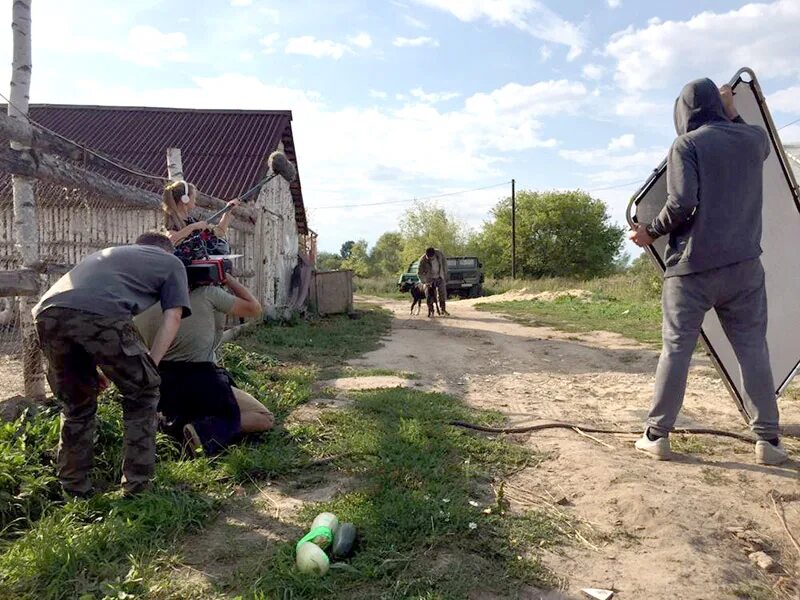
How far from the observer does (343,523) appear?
2518mm

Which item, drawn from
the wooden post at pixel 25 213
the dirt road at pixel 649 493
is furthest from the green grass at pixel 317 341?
the wooden post at pixel 25 213

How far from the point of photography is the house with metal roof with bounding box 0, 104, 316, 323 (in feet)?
18.6

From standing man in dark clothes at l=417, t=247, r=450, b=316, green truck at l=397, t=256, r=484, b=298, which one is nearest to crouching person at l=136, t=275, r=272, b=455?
standing man in dark clothes at l=417, t=247, r=450, b=316

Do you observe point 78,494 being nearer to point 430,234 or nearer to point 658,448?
point 658,448

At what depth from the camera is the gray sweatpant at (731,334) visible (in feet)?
10.8

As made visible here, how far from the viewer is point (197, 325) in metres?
3.67

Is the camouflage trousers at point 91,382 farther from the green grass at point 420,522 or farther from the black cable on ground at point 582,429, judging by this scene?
the black cable on ground at point 582,429

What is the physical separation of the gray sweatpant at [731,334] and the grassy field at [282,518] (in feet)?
2.87

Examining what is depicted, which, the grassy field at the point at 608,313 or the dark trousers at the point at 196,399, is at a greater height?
the dark trousers at the point at 196,399

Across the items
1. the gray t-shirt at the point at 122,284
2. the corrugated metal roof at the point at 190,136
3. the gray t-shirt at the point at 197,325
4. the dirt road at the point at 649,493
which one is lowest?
the dirt road at the point at 649,493

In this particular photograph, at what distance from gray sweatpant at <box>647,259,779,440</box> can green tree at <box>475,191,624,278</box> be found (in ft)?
135

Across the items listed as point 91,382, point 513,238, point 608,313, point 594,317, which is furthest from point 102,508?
point 513,238

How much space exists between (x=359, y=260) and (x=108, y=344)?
5825cm

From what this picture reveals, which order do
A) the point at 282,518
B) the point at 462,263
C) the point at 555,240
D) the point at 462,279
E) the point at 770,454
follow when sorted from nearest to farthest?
the point at 282,518
the point at 770,454
the point at 462,279
the point at 462,263
the point at 555,240
